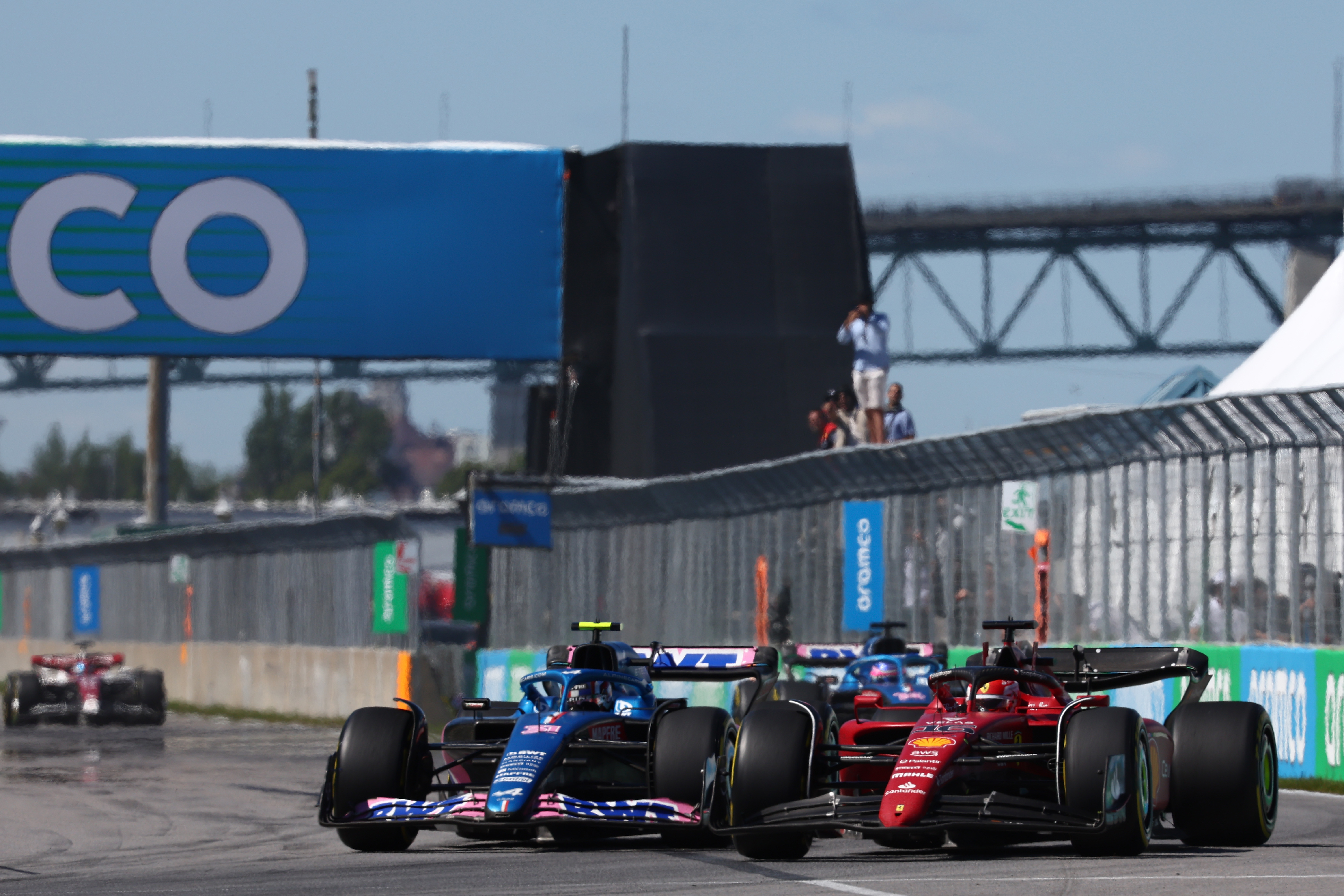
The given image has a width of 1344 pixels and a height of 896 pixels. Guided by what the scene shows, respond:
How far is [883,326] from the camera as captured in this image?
1013 inches

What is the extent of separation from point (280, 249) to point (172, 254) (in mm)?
1297

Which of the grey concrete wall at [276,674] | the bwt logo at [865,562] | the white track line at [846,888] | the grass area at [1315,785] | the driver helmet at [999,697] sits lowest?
the grey concrete wall at [276,674]

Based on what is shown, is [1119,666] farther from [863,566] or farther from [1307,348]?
[863,566]

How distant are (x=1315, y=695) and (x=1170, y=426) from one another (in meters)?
2.65

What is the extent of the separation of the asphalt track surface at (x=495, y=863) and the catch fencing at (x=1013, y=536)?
2170 mm

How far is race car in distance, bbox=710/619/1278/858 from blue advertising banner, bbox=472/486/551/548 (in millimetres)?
17139

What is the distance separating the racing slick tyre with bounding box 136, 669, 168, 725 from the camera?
33344mm

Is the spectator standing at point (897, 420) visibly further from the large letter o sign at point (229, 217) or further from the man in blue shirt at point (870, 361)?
the large letter o sign at point (229, 217)

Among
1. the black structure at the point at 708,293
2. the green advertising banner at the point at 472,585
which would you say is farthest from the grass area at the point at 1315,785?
the green advertising banner at the point at 472,585

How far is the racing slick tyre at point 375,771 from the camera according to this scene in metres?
13.1

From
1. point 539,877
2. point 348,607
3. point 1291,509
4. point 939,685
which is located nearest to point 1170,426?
point 1291,509

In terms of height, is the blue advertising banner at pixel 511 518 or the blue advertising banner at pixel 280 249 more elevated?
the blue advertising banner at pixel 280 249

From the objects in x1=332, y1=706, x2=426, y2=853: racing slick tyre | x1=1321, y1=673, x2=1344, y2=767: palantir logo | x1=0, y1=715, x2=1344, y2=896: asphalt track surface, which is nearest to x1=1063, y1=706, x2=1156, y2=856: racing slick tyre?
x1=0, y1=715, x2=1344, y2=896: asphalt track surface

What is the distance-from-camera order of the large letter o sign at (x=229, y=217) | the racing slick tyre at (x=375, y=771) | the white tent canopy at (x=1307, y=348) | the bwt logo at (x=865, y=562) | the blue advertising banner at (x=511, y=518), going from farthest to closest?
the blue advertising banner at (x=511, y=518) < the large letter o sign at (x=229, y=217) < the bwt logo at (x=865, y=562) < the white tent canopy at (x=1307, y=348) < the racing slick tyre at (x=375, y=771)
